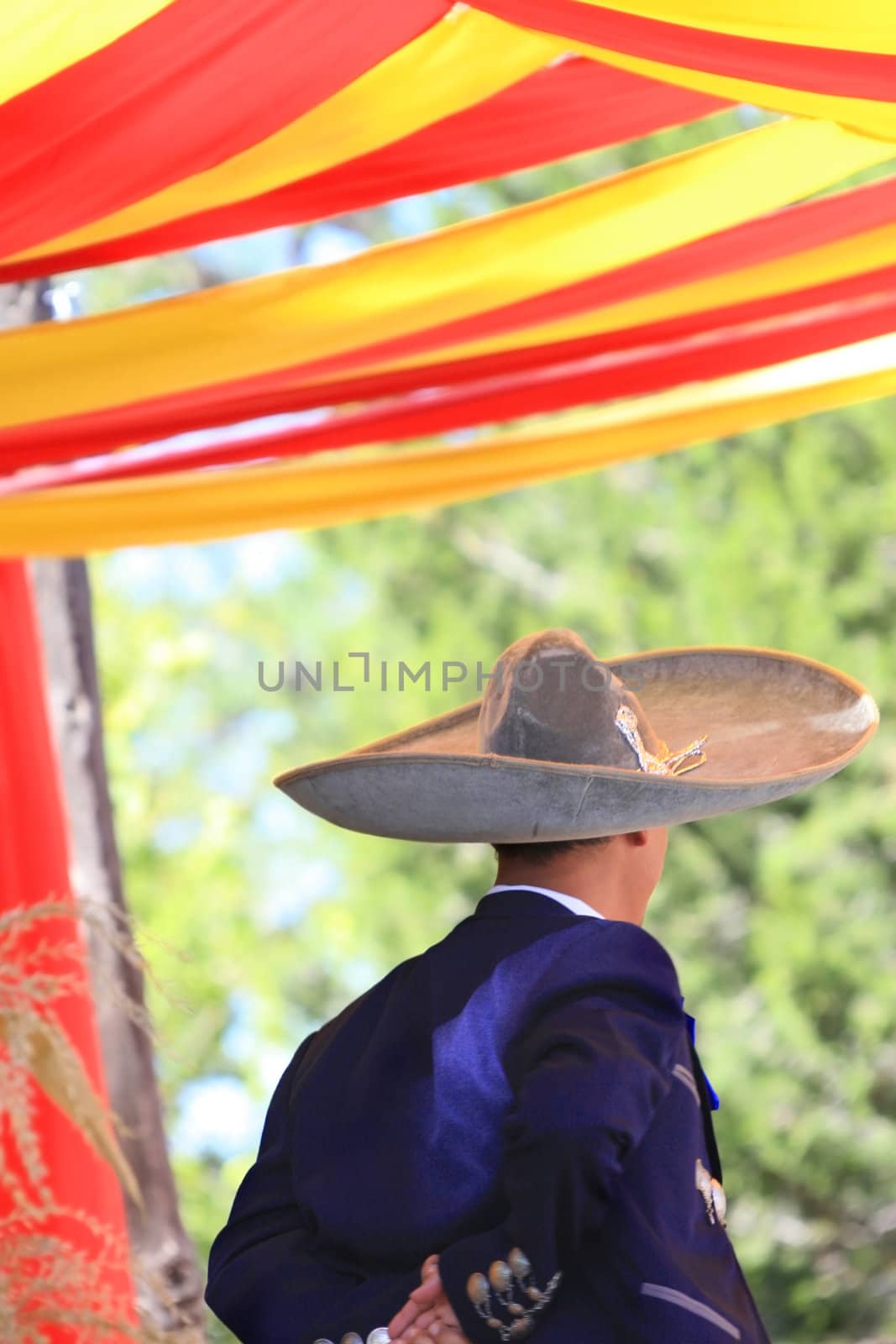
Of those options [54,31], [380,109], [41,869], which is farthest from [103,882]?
[54,31]

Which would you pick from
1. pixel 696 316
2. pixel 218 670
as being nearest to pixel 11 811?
pixel 696 316

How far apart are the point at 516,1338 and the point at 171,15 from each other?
4.24 ft

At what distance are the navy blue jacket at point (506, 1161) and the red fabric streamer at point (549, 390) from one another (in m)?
1.44

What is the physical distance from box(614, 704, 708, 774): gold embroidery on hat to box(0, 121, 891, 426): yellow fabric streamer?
985 mm

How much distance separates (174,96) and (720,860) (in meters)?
4.26

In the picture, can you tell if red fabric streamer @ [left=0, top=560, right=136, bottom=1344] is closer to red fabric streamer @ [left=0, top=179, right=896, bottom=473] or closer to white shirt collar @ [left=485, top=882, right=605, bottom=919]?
red fabric streamer @ [left=0, top=179, right=896, bottom=473]

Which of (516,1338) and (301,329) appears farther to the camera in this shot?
(301,329)

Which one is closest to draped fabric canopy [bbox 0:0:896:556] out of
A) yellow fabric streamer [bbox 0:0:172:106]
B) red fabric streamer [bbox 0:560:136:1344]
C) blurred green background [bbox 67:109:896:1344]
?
yellow fabric streamer [bbox 0:0:172:106]

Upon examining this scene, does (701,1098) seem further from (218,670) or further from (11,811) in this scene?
(218,670)

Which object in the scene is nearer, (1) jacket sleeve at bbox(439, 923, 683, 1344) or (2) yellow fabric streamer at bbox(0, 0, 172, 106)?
(1) jacket sleeve at bbox(439, 923, 683, 1344)

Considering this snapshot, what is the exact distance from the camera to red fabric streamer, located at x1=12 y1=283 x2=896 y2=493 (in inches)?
98.1

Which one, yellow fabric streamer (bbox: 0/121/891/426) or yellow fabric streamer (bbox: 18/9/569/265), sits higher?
yellow fabric streamer (bbox: 18/9/569/265)

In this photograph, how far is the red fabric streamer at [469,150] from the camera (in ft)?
6.54

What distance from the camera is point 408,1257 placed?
127cm
